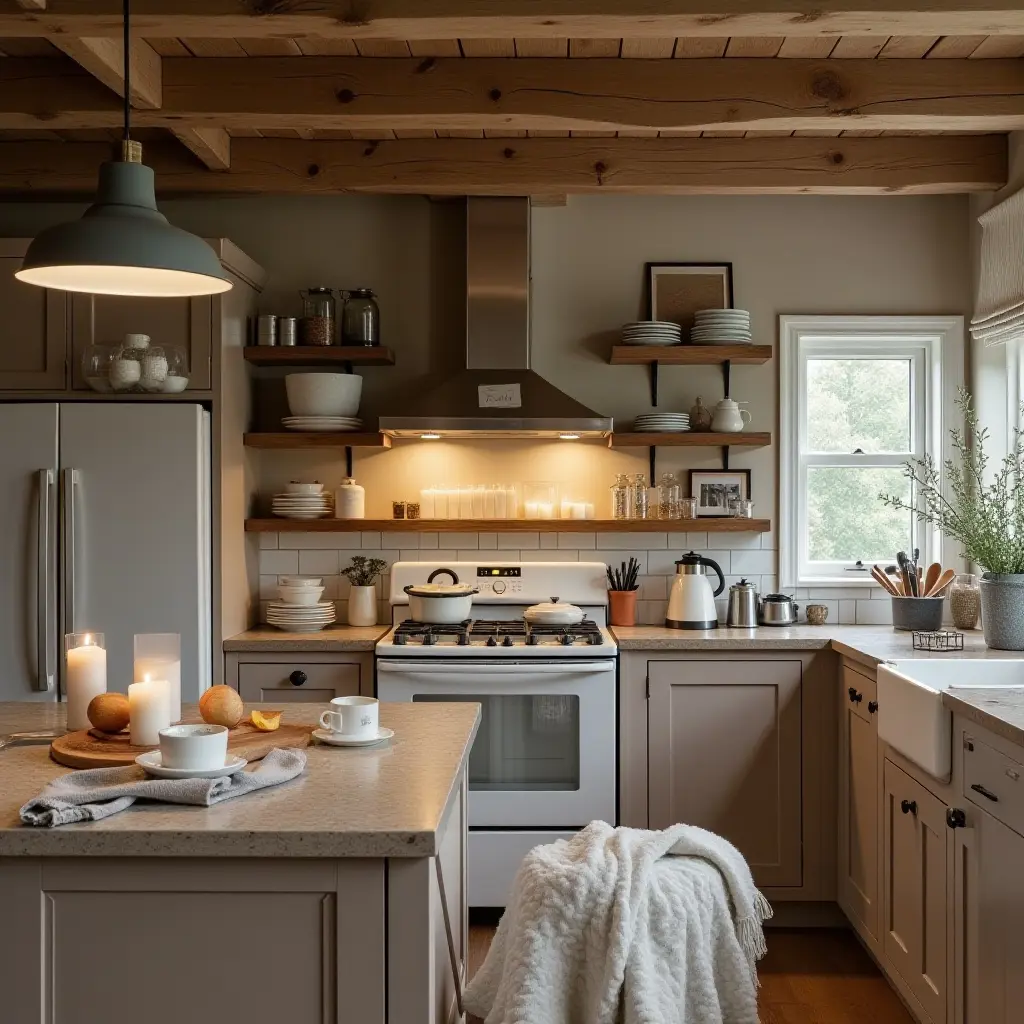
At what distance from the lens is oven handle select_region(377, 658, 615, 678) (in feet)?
12.6

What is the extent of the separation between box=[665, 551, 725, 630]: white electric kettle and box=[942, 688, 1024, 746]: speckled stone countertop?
1.41m

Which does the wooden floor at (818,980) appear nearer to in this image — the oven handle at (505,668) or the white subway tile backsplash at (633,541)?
the oven handle at (505,668)

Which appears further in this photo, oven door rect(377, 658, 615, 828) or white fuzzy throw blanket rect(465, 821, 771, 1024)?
oven door rect(377, 658, 615, 828)

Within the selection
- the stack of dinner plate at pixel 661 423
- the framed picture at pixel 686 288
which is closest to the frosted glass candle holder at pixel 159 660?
the stack of dinner plate at pixel 661 423

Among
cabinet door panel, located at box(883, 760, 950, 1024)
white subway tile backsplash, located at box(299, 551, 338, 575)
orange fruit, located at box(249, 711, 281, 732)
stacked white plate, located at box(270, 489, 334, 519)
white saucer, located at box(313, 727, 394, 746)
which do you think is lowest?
cabinet door panel, located at box(883, 760, 950, 1024)

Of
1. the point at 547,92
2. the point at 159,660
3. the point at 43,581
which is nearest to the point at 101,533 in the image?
the point at 43,581

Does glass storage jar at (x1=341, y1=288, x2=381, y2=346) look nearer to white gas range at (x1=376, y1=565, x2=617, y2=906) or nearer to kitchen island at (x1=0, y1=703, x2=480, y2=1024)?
white gas range at (x1=376, y1=565, x2=617, y2=906)

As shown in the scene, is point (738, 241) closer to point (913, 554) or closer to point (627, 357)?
point (627, 357)

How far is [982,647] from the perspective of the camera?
3719 mm

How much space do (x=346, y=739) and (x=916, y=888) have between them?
175cm

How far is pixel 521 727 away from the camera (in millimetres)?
3906

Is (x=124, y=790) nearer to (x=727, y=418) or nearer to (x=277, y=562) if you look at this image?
(x=277, y=562)

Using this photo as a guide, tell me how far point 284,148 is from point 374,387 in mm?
997

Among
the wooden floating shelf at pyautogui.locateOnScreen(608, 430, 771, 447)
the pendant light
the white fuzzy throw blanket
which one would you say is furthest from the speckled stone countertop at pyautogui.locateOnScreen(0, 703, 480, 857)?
the wooden floating shelf at pyautogui.locateOnScreen(608, 430, 771, 447)
